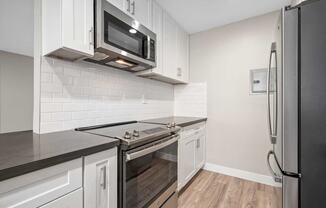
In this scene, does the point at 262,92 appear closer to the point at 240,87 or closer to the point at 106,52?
the point at 240,87

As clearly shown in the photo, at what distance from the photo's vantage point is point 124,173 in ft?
3.32

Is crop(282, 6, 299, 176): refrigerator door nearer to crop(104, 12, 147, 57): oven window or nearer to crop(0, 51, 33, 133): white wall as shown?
crop(104, 12, 147, 57): oven window

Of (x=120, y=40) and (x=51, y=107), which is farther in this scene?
(x=120, y=40)

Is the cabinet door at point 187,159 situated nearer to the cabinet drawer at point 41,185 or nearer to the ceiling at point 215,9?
the cabinet drawer at point 41,185

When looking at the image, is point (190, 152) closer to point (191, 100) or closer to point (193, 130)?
point (193, 130)

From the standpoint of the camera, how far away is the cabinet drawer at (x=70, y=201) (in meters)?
0.71

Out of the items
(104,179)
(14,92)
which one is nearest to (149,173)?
(104,179)

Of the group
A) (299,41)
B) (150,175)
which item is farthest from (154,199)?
(299,41)

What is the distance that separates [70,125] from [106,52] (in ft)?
2.28

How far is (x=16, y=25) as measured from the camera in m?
2.22

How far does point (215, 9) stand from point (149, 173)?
2.13 metres

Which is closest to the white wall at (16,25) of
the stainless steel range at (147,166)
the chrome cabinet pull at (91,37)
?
the chrome cabinet pull at (91,37)

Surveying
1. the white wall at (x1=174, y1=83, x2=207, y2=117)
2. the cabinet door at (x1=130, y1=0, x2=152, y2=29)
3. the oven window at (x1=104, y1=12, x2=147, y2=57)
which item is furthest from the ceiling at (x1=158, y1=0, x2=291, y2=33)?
the white wall at (x1=174, y1=83, x2=207, y2=117)

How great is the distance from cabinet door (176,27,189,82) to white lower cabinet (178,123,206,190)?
0.84m
